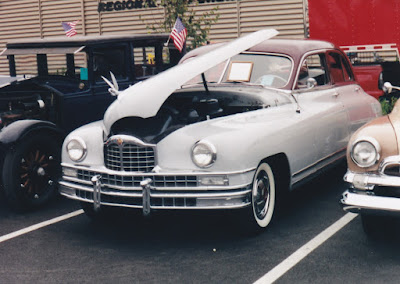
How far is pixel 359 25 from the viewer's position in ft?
36.1

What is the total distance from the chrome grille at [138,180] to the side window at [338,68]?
9.05 ft

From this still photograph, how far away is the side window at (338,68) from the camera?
260 inches

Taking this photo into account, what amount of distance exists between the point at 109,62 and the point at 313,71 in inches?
92.0

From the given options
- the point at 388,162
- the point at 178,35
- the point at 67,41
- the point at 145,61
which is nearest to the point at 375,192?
the point at 388,162

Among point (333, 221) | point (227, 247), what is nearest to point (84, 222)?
point (227, 247)

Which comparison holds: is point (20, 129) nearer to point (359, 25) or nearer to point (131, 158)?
point (131, 158)

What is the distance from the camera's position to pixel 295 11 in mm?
14008

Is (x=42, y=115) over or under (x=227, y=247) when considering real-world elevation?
over

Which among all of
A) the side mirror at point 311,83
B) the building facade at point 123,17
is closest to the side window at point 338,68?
the side mirror at point 311,83

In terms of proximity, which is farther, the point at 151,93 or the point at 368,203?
the point at 151,93

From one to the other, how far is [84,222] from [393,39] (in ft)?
24.0

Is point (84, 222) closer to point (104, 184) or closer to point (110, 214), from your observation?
point (110, 214)

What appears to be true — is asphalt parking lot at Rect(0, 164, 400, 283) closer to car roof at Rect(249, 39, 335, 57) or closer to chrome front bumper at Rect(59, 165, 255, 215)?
chrome front bumper at Rect(59, 165, 255, 215)

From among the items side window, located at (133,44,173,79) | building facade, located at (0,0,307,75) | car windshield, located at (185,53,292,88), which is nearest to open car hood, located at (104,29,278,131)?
car windshield, located at (185,53,292,88)
